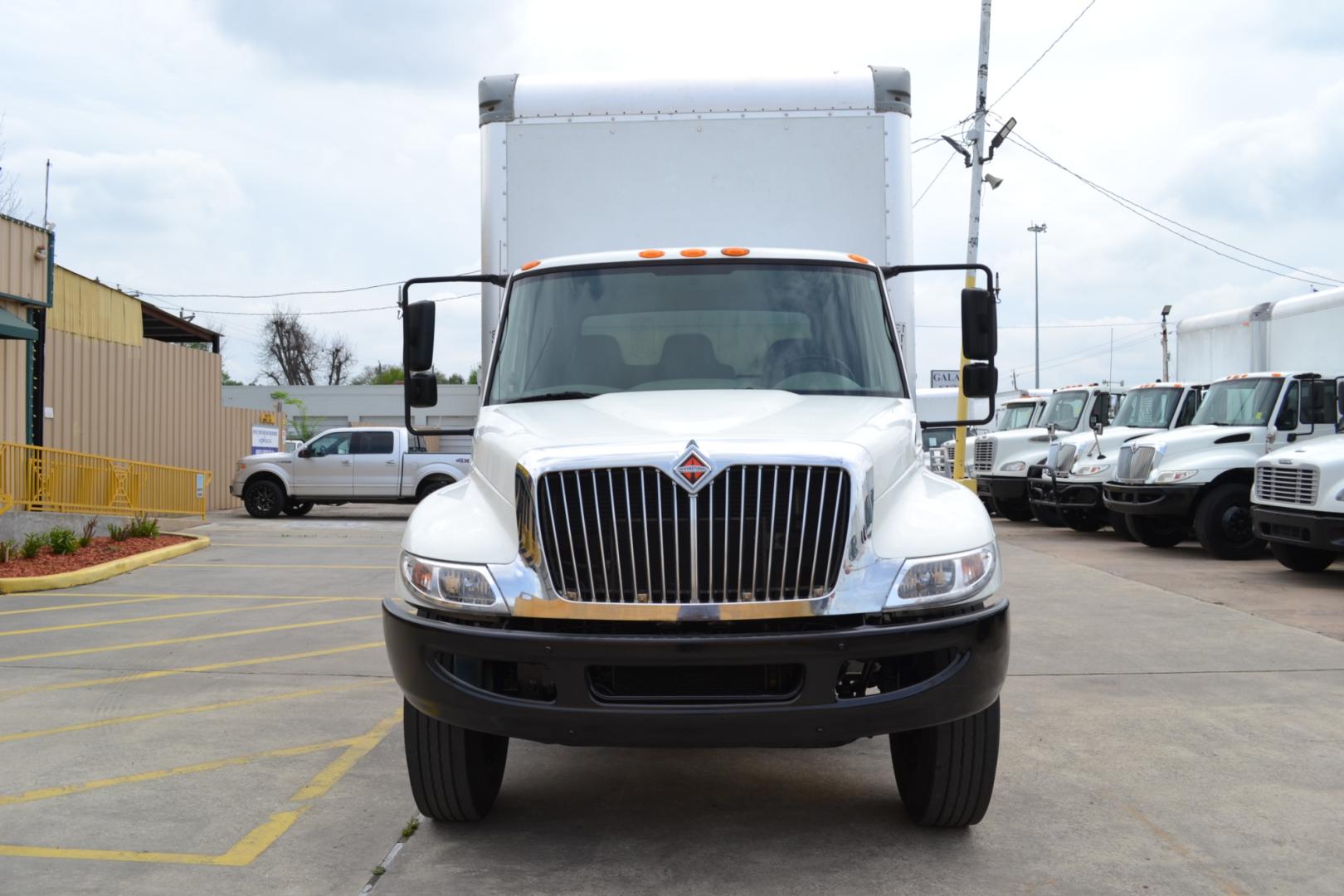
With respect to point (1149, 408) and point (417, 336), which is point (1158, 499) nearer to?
point (1149, 408)

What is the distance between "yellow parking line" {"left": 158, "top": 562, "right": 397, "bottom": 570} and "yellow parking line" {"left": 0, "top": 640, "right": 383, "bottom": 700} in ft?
17.9

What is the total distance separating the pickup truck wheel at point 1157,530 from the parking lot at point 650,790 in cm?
Answer: 713

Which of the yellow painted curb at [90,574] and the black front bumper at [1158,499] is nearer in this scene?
the yellow painted curb at [90,574]

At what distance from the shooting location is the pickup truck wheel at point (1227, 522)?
48.4 ft

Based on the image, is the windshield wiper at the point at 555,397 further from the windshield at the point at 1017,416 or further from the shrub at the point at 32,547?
the windshield at the point at 1017,416

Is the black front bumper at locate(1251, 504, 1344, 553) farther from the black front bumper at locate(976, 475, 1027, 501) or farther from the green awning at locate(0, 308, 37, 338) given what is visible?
the green awning at locate(0, 308, 37, 338)

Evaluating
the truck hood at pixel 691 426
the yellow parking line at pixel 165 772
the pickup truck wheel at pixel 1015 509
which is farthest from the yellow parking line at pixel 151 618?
the pickup truck wheel at pixel 1015 509

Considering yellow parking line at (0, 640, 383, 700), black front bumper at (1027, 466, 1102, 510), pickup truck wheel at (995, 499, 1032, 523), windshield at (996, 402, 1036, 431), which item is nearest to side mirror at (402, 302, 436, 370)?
yellow parking line at (0, 640, 383, 700)

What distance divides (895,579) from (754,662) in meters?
0.53

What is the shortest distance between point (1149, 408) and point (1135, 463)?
10.4ft

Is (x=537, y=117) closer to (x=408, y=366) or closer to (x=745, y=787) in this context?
(x=408, y=366)

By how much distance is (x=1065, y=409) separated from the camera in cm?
2152

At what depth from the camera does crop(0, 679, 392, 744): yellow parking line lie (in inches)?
238

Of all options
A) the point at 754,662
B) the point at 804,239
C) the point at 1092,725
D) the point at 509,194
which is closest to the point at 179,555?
the point at 509,194
